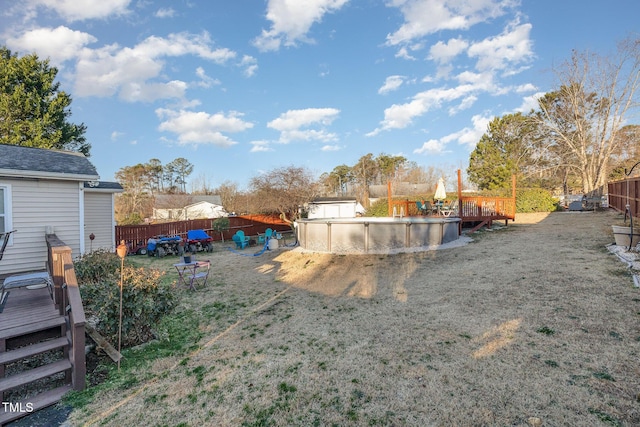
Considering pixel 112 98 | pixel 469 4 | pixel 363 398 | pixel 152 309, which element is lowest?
pixel 363 398

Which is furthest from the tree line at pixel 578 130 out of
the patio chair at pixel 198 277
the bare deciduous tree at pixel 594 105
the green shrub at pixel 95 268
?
the green shrub at pixel 95 268

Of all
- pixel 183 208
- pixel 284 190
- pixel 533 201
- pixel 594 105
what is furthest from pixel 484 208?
pixel 183 208

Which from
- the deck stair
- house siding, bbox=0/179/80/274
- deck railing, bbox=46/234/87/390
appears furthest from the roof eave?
deck railing, bbox=46/234/87/390

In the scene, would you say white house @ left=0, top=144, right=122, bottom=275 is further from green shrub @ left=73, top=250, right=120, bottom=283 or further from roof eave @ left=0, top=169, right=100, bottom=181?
green shrub @ left=73, top=250, right=120, bottom=283

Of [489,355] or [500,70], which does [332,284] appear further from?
[500,70]

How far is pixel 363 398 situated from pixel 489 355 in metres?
1.73

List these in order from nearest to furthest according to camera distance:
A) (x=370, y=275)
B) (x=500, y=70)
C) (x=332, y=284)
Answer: (x=332, y=284), (x=370, y=275), (x=500, y=70)

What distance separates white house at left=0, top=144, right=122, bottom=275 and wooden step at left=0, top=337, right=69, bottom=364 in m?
4.67

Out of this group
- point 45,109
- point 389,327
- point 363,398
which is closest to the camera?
point 363,398

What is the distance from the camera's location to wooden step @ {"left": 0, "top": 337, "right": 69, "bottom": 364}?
3.17 m

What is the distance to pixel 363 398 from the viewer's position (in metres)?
2.89

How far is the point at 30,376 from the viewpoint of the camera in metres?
3.10

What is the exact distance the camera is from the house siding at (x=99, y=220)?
34.2 feet

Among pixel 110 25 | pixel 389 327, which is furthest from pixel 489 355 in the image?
pixel 110 25
